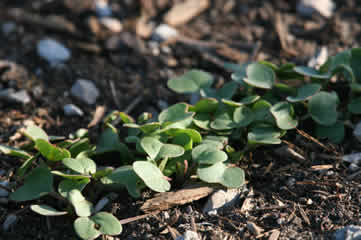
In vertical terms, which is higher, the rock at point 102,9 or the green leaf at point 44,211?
the rock at point 102,9

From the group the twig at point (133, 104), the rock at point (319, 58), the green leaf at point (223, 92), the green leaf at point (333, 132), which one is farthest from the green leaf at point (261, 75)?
the twig at point (133, 104)

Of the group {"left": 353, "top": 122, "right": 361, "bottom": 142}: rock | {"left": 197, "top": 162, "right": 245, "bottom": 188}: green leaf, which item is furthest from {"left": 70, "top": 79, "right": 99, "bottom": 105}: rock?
{"left": 353, "top": 122, "right": 361, "bottom": 142}: rock

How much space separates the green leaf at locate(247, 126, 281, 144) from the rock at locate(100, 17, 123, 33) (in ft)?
4.19

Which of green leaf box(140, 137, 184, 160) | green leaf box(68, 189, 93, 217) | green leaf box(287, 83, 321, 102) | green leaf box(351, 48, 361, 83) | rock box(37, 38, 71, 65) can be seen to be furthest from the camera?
rock box(37, 38, 71, 65)

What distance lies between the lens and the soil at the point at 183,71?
1.55 meters

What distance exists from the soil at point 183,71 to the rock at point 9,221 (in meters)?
0.02

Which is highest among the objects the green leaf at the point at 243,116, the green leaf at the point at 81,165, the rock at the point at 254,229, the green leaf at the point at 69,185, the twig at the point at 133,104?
the green leaf at the point at 243,116

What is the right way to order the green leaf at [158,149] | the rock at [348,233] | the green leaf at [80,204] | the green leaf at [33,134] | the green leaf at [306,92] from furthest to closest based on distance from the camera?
the green leaf at [306,92]
the green leaf at [33,134]
the green leaf at [158,149]
the green leaf at [80,204]
the rock at [348,233]

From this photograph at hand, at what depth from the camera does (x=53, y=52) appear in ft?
7.91

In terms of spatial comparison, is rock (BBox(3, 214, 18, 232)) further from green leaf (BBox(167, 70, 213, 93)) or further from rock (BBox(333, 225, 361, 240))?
rock (BBox(333, 225, 361, 240))

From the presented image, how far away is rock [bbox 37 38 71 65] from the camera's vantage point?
240cm

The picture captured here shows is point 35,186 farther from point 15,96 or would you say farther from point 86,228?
point 15,96

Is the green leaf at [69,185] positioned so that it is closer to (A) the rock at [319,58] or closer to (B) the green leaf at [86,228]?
(B) the green leaf at [86,228]

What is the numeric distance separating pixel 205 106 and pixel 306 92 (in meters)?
0.49
